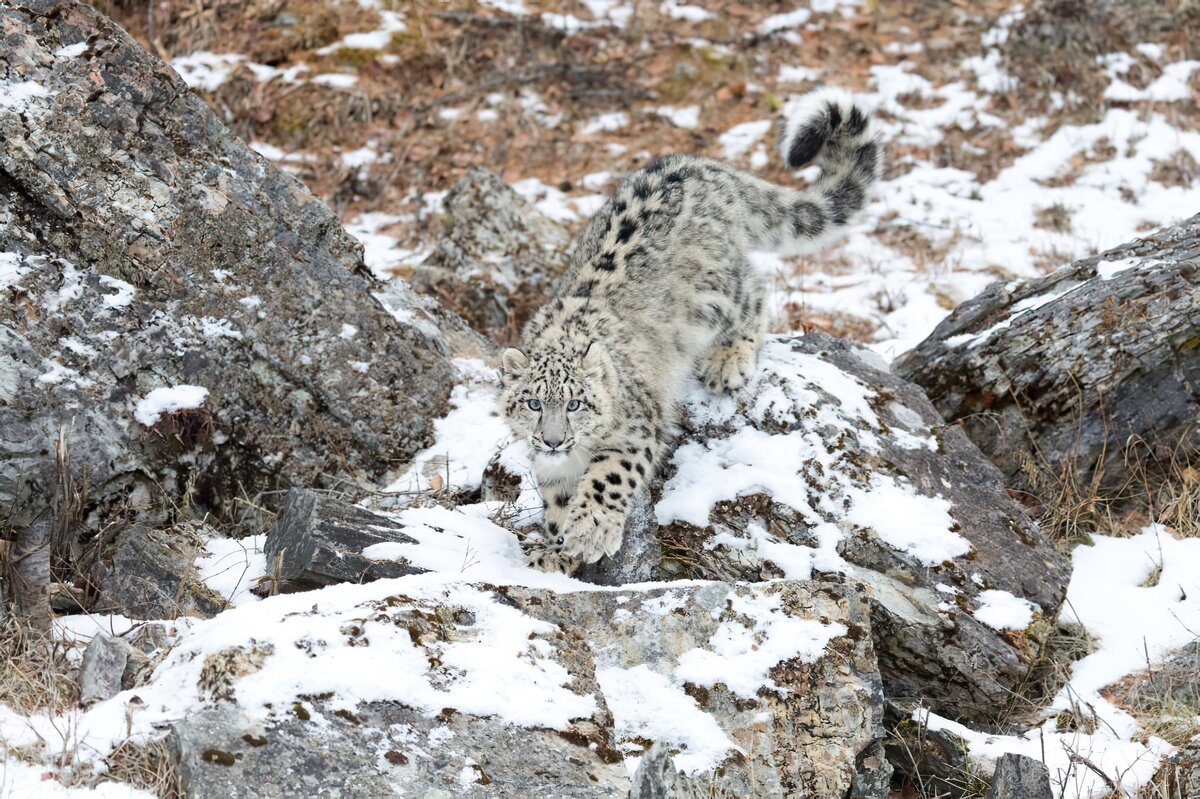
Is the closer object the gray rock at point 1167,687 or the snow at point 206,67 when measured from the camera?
the gray rock at point 1167,687

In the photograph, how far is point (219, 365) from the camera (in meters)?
5.96

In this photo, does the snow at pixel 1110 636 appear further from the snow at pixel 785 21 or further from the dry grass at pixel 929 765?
the snow at pixel 785 21

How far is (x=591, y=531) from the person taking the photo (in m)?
5.21

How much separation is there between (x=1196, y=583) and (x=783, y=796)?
119 inches

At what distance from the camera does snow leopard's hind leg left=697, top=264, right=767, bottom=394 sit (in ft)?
20.2

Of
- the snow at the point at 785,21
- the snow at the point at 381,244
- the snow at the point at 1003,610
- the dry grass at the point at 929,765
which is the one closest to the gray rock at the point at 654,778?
the dry grass at the point at 929,765

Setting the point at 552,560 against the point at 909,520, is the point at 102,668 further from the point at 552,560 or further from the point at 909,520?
the point at 909,520

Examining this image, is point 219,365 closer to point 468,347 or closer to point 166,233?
point 166,233

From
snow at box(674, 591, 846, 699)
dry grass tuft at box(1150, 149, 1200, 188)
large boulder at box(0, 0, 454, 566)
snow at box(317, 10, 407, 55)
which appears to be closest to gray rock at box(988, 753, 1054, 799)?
snow at box(674, 591, 846, 699)

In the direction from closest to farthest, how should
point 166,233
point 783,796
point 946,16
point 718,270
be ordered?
point 783,796, point 166,233, point 718,270, point 946,16

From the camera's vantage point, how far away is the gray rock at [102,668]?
3.65 m

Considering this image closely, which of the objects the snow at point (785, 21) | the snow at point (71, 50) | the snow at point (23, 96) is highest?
the snow at point (71, 50)

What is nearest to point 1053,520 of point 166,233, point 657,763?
point 657,763

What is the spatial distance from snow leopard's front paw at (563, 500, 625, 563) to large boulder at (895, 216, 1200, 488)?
263cm
